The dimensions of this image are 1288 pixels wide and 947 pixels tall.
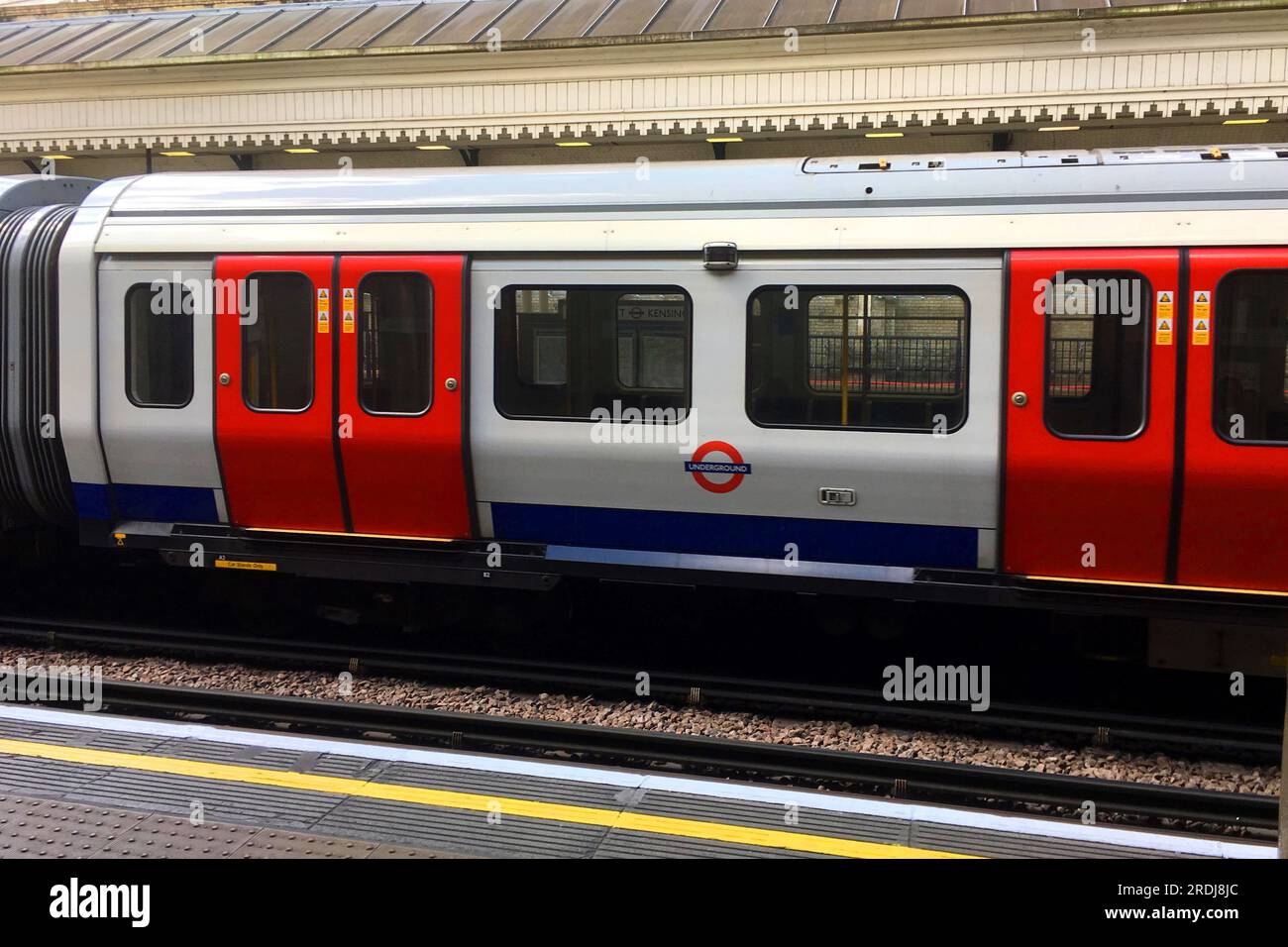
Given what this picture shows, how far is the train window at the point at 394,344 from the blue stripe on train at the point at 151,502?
1.48 meters

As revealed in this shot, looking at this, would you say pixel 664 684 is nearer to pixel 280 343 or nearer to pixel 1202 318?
pixel 280 343

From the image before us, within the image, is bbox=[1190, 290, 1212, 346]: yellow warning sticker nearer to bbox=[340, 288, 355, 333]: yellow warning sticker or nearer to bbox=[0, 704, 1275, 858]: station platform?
bbox=[0, 704, 1275, 858]: station platform

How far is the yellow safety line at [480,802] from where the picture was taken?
478cm

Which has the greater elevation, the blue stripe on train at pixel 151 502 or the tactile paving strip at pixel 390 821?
the blue stripe on train at pixel 151 502

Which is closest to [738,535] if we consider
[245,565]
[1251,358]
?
[1251,358]

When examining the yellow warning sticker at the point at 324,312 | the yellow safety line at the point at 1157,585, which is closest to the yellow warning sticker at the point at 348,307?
the yellow warning sticker at the point at 324,312

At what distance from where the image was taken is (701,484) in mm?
6906

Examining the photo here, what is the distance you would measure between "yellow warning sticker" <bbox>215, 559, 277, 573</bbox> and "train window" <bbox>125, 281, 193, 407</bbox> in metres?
1.10

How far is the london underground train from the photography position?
6172 millimetres

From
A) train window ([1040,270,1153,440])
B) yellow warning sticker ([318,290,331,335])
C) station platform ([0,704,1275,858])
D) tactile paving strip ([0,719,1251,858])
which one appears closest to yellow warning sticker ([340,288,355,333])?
yellow warning sticker ([318,290,331,335])

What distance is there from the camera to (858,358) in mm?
6598

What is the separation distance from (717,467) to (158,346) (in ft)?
12.7

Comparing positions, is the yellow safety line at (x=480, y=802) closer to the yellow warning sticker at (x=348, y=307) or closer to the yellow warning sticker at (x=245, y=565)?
the yellow warning sticker at (x=245, y=565)
